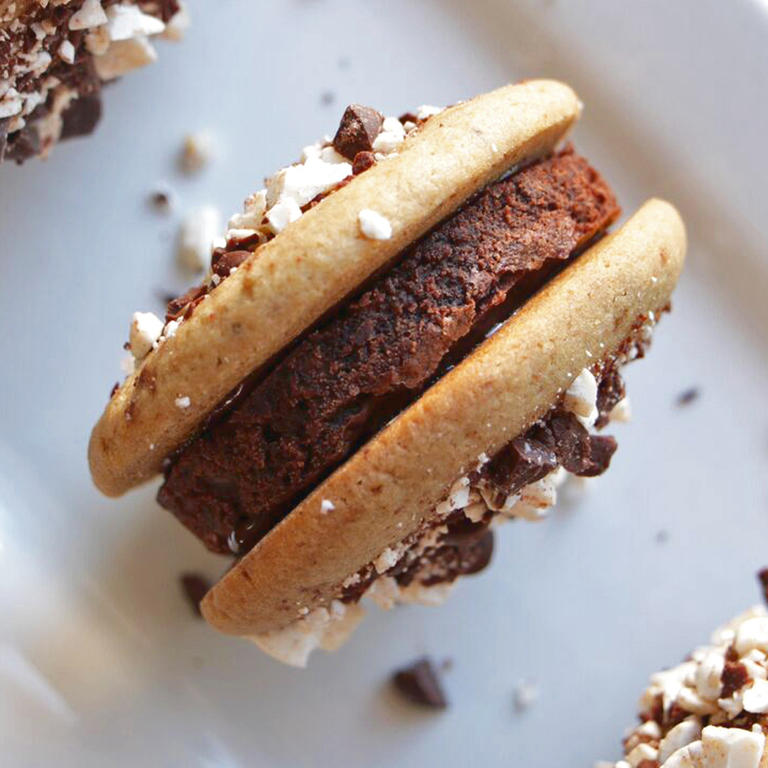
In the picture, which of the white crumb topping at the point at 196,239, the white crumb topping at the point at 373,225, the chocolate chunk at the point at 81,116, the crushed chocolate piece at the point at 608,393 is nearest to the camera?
the white crumb topping at the point at 373,225

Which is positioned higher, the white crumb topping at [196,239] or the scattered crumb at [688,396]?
the white crumb topping at [196,239]

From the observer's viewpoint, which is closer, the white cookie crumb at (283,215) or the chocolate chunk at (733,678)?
the white cookie crumb at (283,215)

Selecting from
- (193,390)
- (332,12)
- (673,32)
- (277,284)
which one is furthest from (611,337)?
(332,12)

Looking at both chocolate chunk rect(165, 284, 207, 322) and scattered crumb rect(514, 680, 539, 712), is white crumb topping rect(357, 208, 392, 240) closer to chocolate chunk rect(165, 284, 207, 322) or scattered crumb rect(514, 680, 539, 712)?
chocolate chunk rect(165, 284, 207, 322)

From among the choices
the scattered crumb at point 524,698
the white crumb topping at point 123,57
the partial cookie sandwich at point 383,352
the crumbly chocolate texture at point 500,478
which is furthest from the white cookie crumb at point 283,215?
the scattered crumb at point 524,698

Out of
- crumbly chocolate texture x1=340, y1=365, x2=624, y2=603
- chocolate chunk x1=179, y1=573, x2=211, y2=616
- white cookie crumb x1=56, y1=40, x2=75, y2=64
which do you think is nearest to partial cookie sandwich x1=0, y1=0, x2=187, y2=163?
white cookie crumb x1=56, y1=40, x2=75, y2=64

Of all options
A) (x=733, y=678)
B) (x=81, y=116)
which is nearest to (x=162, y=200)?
(x=81, y=116)

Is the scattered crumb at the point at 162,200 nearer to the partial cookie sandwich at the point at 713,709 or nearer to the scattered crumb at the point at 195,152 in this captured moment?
the scattered crumb at the point at 195,152

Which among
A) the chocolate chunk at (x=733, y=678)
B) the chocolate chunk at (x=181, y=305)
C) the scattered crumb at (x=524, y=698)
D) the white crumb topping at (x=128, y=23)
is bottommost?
the scattered crumb at (x=524, y=698)
